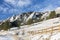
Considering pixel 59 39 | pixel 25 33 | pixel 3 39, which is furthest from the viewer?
pixel 25 33

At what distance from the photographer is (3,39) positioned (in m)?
38.3

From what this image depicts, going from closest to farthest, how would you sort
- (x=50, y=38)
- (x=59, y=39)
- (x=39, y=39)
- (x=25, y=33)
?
1. (x=59, y=39)
2. (x=50, y=38)
3. (x=39, y=39)
4. (x=25, y=33)

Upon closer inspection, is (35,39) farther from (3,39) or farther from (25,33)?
(25,33)

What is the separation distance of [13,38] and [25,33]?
5.89 metres

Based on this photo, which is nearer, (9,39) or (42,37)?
(42,37)

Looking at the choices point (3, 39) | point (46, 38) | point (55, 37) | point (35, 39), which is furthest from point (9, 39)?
point (55, 37)

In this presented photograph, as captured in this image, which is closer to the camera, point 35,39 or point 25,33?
point 35,39

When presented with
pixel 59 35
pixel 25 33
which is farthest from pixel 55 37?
pixel 25 33

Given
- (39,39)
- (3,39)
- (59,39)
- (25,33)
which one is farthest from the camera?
(25,33)

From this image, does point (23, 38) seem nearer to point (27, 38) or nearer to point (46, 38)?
point (27, 38)

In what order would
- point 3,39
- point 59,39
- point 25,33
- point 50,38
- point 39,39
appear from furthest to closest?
point 25,33 → point 3,39 → point 39,39 → point 50,38 → point 59,39

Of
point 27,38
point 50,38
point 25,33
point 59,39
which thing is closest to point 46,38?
point 50,38

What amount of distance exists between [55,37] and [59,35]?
0.77 meters

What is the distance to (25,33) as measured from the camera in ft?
149
